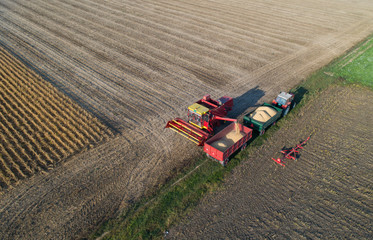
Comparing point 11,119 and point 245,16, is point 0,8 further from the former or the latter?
point 245,16

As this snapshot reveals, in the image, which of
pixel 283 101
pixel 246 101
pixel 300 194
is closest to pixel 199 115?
pixel 246 101

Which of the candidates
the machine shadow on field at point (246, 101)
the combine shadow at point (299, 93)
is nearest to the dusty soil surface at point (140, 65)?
the machine shadow on field at point (246, 101)

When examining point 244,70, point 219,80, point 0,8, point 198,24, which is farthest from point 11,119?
point 0,8

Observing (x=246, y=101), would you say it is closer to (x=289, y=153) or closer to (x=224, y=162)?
(x=289, y=153)

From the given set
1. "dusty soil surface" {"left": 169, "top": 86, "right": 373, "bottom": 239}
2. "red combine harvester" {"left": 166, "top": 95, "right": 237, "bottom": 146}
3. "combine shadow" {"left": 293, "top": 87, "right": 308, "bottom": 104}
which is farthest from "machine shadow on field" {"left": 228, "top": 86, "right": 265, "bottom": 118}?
"dusty soil surface" {"left": 169, "top": 86, "right": 373, "bottom": 239}

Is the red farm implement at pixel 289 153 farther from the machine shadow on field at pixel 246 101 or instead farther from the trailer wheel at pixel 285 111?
the machine shadow on field at pixel 246 101

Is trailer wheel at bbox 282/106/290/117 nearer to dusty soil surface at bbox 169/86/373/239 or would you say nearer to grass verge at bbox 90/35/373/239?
grass verge at bbox 90/35/373/239
